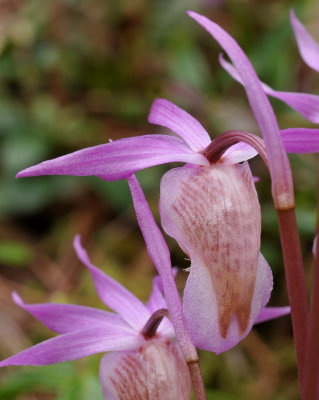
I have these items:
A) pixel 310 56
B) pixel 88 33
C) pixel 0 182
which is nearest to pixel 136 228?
pixel 0 182

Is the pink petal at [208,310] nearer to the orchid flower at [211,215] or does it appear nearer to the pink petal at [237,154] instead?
the orchid flower at [211,215]

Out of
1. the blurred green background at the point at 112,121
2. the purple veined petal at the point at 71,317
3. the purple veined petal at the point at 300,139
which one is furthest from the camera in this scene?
the blurred green background at the point at 112,121

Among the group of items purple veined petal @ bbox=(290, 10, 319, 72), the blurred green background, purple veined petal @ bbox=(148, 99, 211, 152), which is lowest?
the blurred green background

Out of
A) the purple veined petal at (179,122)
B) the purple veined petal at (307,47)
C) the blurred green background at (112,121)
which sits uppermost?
the purple veined petal at (307,47)

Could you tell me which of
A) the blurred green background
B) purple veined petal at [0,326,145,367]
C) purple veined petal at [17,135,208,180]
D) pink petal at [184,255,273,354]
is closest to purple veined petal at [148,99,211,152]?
purple veined petal at [17,135,208,180]

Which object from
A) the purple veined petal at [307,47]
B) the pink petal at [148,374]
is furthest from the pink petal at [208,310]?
the purple veined petal at [307,47]

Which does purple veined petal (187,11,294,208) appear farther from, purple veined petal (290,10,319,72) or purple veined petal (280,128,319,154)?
purple veined petal (290,10,319,72)

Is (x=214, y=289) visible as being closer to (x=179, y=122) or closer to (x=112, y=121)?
(x=179, y=122)
